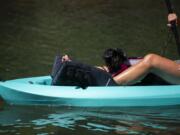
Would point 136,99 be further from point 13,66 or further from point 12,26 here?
point 12,26

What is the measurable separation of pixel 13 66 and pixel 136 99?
3.71 meters

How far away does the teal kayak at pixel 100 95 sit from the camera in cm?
825

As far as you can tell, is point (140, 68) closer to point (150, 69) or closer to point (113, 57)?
point (150, 69)

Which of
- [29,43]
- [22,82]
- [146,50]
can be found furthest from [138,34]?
[22,82]

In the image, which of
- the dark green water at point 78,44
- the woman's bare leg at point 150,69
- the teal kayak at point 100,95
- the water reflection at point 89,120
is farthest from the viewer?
the teal kayak at point 100,95

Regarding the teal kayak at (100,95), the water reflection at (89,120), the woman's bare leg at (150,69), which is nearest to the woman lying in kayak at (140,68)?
the woman's bare leg at (150,69)

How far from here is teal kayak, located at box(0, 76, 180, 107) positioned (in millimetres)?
8250

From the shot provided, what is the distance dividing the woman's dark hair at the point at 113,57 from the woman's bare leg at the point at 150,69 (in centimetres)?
18

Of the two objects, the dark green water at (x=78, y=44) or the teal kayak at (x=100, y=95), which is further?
the teal kayak at (x=100, y=95)

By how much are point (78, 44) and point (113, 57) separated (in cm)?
599

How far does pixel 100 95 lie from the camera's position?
8242 mm


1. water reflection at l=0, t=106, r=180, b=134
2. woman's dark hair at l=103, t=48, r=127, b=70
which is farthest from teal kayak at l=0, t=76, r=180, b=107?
woman's dark hair at l=103, t=48, r=127, b=70

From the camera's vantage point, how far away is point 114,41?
14.7m

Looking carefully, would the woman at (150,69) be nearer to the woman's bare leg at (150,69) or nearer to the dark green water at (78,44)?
the woman's bare leg at (150,69)
